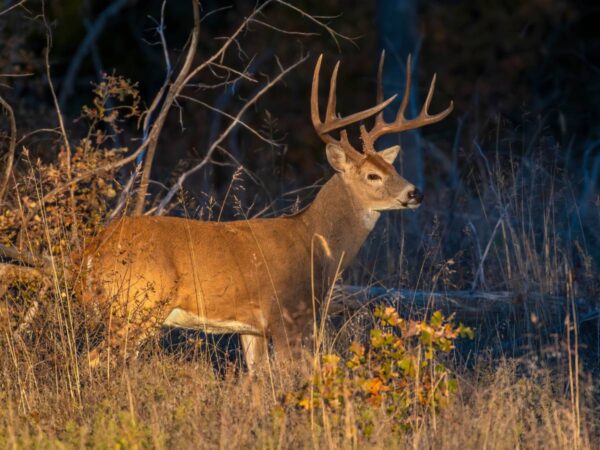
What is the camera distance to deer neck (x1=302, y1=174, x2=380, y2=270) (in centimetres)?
780

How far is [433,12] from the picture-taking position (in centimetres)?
2052

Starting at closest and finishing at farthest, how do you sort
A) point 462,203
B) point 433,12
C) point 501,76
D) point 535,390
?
1. point 535,390
2. point 462,203
3. point 501,76
4. point 433,12

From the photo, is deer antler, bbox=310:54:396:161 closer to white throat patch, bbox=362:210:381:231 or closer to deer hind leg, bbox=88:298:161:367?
white throat patch, bbox=362:210:381:231

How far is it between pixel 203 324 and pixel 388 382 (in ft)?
5.65

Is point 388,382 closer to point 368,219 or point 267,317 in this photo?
point 267,317

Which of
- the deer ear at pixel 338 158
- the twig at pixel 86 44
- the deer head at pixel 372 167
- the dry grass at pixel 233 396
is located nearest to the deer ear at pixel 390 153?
the deer head at pixel 372 167

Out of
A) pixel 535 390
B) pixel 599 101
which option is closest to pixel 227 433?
pixel 535 390

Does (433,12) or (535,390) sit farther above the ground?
(433,12)

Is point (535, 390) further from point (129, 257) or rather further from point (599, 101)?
point (599, 101)

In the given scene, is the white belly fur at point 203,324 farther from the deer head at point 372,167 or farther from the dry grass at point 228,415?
the deer head at point 372,167

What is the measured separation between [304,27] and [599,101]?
5.01 m

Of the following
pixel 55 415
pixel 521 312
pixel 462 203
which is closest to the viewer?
pixel 55 415

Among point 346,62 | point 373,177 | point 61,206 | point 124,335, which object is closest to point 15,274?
point 61,206

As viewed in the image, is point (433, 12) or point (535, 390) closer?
point (535, 390)
